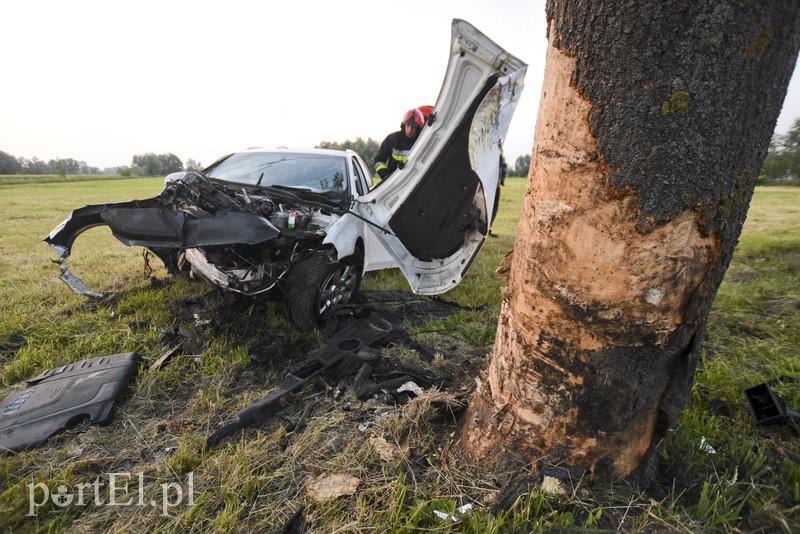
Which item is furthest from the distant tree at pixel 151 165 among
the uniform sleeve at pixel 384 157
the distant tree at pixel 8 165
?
the uniform sleeve at pixel 384 157

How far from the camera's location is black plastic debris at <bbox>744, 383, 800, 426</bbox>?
185cm

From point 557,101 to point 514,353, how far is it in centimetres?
87

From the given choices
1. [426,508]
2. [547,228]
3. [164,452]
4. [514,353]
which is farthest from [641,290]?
[164,452]

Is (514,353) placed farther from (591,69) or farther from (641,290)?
(591,69)

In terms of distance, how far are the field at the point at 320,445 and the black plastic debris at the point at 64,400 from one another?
0.08m

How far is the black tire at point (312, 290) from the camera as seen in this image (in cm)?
301

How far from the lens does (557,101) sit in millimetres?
1182

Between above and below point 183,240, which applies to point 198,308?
below

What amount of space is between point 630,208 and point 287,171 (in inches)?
140

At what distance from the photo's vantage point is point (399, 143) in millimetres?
5309

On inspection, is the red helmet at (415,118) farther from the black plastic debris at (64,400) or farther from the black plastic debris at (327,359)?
the black plastic debris at (64,400)

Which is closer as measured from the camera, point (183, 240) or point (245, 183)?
point (183, 240)

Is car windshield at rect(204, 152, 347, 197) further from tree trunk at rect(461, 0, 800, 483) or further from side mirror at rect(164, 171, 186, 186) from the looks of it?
tree trunk at rect(461, 0, 800, 483)

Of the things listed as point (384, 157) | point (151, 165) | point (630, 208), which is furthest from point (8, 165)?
point (630, 208)
